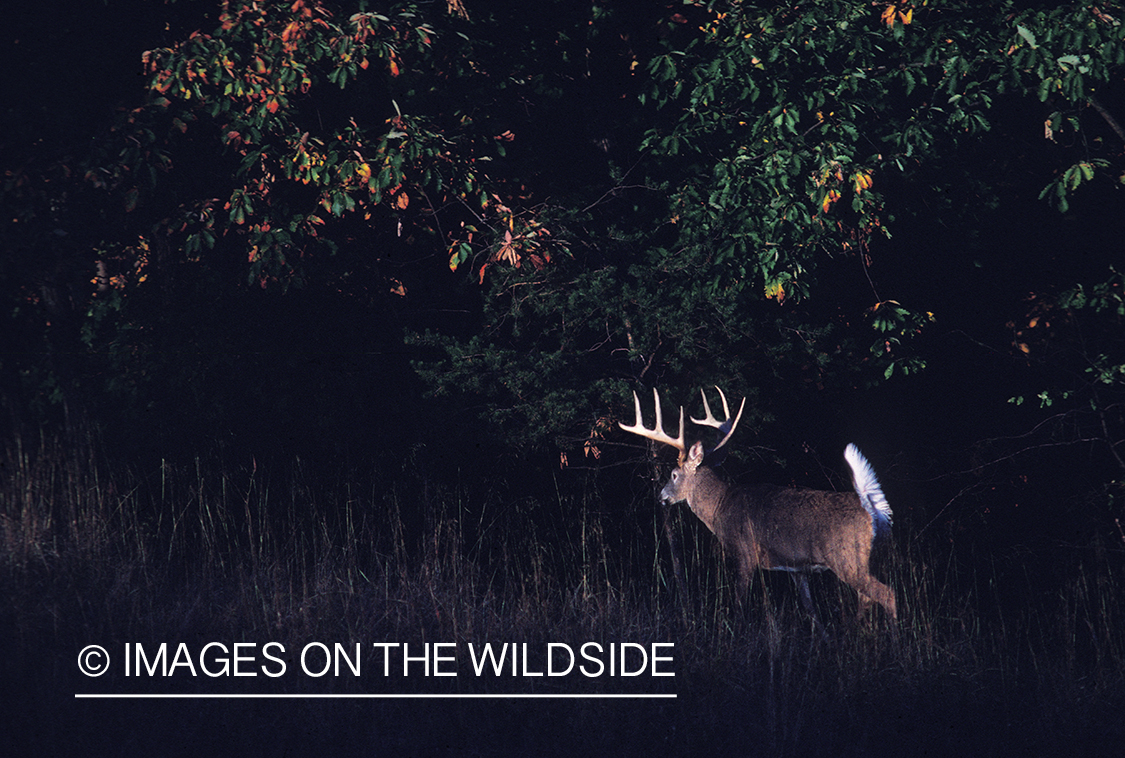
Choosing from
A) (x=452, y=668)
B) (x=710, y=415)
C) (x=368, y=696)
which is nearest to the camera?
(x=368, y=696)

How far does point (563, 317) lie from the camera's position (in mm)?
8500

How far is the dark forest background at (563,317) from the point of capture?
20.9 feet

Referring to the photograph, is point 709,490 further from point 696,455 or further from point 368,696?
point 368,696

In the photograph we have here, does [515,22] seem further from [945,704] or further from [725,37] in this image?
[945,704]

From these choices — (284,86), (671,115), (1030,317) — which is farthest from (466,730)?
(1030,317)

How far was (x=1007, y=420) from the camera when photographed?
1052 cm

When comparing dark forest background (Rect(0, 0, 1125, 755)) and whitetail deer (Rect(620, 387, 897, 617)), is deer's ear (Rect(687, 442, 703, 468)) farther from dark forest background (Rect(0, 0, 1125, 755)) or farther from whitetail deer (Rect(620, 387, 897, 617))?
dark forest background (Rect(0, 0, 1125, 755))

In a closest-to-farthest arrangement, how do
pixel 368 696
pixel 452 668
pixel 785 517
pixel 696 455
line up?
pixel 368 696, pixel 452 668, pixel 785 517, pixel 696 455

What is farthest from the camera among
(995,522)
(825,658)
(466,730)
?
(995,522)

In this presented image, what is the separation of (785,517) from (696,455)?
35.0 inches

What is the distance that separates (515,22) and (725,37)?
233 cm

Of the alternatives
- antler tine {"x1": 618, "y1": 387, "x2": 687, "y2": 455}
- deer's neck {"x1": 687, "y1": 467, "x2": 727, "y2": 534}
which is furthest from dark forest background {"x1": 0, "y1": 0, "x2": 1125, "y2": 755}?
deer's neck {"x1": 687, "y1": 467, "x2": 727, "y2": 534}

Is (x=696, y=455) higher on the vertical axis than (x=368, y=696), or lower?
higher

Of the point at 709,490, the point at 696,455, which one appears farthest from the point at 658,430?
the point at 709,490
